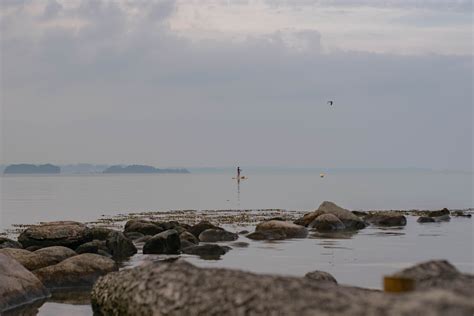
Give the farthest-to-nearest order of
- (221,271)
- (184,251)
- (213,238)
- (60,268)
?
(213,238) → (184,251) → (60,268) → (221,271)

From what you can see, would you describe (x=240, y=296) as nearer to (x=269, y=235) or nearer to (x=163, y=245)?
(x=163, y=245)

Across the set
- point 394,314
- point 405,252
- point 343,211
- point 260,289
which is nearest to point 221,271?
point 260,289

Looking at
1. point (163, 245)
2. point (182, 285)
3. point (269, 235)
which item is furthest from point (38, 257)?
point (269, 235)

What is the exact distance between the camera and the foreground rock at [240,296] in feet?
14.6

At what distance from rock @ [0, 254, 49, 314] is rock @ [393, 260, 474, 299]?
9625 mm

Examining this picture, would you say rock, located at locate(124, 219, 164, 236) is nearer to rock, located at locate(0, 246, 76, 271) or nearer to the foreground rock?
rock, located at locate(0, 246, 76, 271)

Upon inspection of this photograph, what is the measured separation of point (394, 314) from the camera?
14.7ft

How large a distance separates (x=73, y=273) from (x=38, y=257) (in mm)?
2200

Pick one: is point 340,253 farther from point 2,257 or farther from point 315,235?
point 2,257

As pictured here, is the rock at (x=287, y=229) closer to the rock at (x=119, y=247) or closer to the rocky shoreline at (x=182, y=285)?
the rocky shoreline at (x=182, y=285)

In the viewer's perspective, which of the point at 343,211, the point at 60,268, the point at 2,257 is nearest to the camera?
the point at 2,257

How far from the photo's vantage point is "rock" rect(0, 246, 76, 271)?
Result: 60.5ft

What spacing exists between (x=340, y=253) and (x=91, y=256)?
34.2ft

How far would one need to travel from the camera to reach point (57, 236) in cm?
2366
